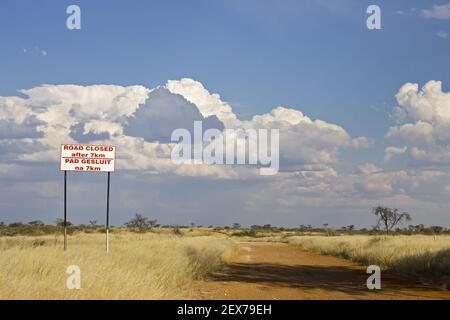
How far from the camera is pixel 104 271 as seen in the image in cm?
1388

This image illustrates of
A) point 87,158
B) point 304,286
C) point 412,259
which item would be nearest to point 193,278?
point 304,286

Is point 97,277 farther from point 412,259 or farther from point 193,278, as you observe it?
point 412,259

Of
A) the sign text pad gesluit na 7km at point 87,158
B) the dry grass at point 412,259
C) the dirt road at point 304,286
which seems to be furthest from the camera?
the sign text pad gesluit na 7km at point 87,158

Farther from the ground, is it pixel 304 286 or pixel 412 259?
pixel 412 259

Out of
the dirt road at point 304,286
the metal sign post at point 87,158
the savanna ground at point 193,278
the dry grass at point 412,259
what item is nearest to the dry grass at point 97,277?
the savanna ground at point 193,278

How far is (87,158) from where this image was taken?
2191cm

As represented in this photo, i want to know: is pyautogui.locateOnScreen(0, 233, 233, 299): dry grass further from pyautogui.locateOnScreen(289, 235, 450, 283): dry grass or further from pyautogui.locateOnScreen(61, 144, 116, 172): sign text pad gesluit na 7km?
pyautogui.locateOnScreen(289, 235, 450, 283): dry grass

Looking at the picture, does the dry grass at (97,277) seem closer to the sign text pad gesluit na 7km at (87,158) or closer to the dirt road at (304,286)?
the dirt road at (304,286)

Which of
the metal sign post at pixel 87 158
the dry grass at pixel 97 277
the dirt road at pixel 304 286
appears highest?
the metal sign post at pixel 87 158

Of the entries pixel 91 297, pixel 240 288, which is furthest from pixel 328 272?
pixel 91 297

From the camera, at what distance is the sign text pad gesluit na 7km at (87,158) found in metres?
21.7

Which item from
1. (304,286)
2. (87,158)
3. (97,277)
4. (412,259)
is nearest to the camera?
(97,277)

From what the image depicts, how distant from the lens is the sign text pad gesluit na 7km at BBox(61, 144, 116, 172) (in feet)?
71.1
